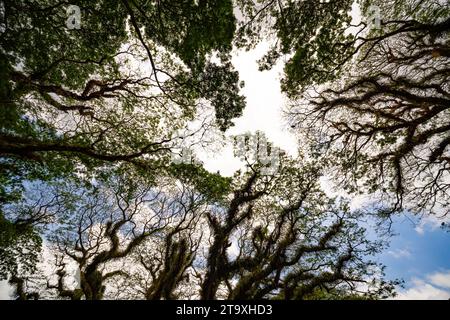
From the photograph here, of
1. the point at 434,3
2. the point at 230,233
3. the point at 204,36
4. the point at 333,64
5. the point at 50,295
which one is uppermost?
the point at 434,3

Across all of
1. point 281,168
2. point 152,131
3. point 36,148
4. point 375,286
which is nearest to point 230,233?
point 281,168

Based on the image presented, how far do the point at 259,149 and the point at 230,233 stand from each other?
5.24 m

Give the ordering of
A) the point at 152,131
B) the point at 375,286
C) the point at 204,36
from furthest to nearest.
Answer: the point at 375,286 < the point at 152,131 < the point at 204,36

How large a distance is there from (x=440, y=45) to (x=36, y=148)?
13985mm

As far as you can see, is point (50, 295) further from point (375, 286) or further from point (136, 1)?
point (375, 286)

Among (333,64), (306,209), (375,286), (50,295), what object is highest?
(333,64)

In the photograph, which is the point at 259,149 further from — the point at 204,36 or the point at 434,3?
the point at 434,3

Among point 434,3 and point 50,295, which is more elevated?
point 434,3

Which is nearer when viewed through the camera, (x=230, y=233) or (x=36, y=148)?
(x=36, y=148)
